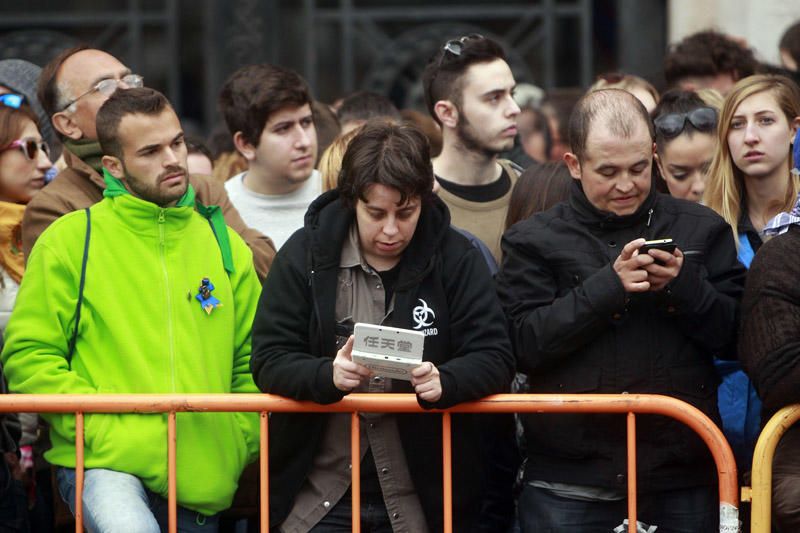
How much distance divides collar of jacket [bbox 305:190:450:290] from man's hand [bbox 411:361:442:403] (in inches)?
13.8

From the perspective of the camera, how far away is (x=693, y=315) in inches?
178

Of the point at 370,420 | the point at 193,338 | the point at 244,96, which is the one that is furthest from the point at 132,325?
the point at 244,96

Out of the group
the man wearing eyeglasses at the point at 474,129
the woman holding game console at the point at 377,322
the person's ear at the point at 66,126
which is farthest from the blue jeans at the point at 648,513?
the person's ear at the point at 66,126

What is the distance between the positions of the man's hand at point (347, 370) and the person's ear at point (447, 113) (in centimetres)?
207

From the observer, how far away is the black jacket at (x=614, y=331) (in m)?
4.52

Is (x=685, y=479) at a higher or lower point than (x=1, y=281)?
lower

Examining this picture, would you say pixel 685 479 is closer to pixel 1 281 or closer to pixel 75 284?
pixel 75 284

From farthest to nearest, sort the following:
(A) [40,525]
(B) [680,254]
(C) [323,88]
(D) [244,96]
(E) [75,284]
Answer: (C) [323,88]
(D) [244,96]
(A) [40,525]
(E) [75,284]
(B) [680,254]

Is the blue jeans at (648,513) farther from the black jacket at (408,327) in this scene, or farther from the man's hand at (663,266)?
the man's hand at (663,266)

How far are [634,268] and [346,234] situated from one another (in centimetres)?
91

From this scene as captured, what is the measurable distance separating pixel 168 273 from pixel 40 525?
1121 millimetres

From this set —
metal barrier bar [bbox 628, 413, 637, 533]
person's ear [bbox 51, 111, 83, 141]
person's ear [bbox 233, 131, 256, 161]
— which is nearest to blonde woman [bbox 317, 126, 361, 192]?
person's ear [bbox 233, 131, 256, 161]

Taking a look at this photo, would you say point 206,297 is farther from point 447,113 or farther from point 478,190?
point 447,113

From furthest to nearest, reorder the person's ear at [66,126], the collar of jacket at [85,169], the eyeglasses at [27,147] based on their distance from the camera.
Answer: the eyeglasses at [27,147] → the person's ear at [66,126] → the collar of jacket at [85,169]
